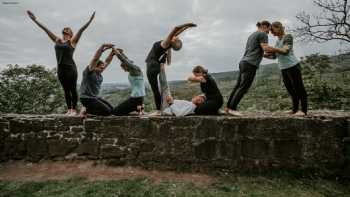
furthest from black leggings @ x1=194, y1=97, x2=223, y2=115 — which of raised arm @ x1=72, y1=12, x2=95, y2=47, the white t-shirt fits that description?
raised arm @ x1=72, y1=12, x2=95, y2=47

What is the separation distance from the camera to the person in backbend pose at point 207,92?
5715mm

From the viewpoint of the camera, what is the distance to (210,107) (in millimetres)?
5949

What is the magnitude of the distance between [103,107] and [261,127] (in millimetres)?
3181

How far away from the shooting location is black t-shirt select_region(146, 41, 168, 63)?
228 inches

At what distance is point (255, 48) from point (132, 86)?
254 centimetres

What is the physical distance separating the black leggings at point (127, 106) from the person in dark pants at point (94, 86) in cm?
19

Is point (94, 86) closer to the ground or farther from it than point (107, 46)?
closer to the ground

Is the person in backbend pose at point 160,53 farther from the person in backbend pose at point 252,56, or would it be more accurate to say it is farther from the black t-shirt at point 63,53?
the black t-shirt at point 63,53

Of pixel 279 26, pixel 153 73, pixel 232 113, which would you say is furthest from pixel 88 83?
pixel 279 26

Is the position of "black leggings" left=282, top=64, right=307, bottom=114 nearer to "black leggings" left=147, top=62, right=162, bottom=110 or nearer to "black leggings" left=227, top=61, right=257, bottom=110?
"black leggings" left=227, top=61, right=257, bottom=110

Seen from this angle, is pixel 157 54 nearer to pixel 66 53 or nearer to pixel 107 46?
pixel 107 46

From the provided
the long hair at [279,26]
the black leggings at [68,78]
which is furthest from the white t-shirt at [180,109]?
the long hair at [279,26]

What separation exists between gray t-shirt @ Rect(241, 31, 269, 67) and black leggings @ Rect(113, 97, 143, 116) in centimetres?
230

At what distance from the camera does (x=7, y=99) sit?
12602 mm
